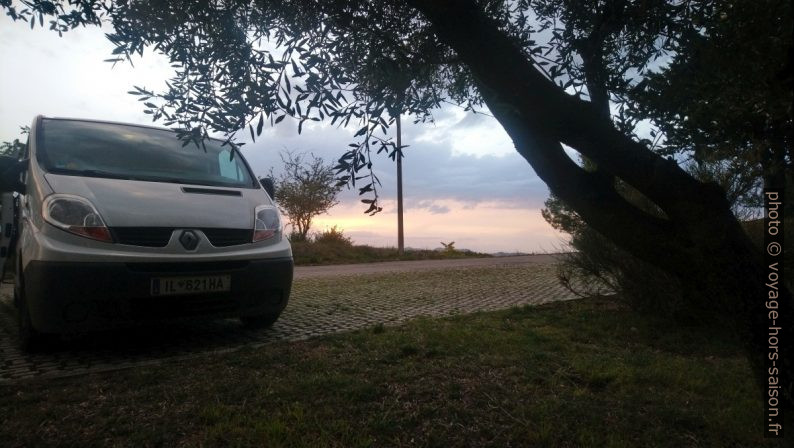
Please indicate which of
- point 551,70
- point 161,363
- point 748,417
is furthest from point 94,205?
point 748,417

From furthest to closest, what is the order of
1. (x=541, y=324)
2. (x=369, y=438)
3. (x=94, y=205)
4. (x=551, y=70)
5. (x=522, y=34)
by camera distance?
(x=541, y=324), (x=94, y=205), (x=522, y=34), (x=551, y=70), (x=369, y=438)

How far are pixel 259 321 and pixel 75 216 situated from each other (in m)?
1.96

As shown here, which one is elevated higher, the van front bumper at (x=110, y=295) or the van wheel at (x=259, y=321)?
the van front bumper at (x=110, y=295)

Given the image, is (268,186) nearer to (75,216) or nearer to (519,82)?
(75,216)

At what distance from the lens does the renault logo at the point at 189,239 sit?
4.06m

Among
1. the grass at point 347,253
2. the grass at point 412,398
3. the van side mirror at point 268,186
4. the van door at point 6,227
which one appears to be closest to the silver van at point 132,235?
the van side mirror at point 268,186

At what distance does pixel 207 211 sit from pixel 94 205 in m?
0.83

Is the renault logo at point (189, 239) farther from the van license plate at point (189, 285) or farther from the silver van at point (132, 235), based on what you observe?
the van license plate at point (189, 285)

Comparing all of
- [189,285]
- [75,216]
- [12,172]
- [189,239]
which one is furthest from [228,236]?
[12,172]

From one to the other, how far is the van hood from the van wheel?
3.53ft

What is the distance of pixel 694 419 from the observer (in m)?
2.66

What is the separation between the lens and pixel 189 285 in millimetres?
4039

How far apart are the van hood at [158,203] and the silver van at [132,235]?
0.01 m

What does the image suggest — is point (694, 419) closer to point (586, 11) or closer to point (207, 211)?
point (586, 11)
